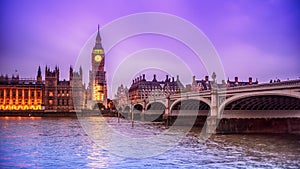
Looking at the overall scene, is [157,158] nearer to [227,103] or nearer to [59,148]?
[59,148]

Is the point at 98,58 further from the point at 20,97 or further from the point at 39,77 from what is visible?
the point at 20,97

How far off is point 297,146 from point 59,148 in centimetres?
1562

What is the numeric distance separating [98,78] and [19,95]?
62445 mm

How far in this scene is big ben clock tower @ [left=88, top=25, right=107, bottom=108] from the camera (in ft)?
551

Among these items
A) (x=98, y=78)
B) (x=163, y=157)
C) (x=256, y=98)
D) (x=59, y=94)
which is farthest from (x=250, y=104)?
(x=98, y=78)

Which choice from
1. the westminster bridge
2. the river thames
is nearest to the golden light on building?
the westminster bridge

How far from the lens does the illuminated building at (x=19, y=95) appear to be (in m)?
116

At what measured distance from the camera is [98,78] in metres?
178

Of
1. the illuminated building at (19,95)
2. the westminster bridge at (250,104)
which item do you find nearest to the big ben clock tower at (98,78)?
the illuminated building at (19,95)

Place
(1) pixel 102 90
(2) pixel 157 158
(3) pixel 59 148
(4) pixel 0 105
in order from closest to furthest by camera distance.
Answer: (2) pixel 157 158
(3) pixel 59 148
(4) pixel 0 105
(1) pixel 102 90

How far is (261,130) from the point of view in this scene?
125ft

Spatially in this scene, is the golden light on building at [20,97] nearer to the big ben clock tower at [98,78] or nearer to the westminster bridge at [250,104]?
the big ben clock tower at [98,78]

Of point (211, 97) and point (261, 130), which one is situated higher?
point (211, 97)

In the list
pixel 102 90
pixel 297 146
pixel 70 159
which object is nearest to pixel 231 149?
pixel 297 146
